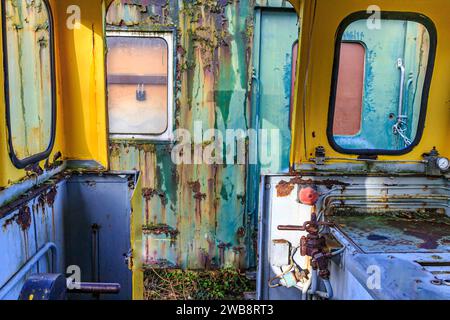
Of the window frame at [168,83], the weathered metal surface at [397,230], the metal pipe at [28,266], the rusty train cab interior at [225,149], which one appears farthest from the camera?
the window frame at [168,83]

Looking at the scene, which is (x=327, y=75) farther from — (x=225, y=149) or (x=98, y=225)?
(x=98, y=225)

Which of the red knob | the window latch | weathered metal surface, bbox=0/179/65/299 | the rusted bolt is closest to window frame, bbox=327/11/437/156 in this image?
the red knob

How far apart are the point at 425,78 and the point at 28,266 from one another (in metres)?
2.77

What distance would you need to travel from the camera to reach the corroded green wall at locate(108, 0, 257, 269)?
4016 millimetres

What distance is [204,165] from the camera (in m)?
4.20

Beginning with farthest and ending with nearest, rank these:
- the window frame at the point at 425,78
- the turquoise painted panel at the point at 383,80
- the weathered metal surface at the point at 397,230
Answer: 1. the turquoise painted panel at the point at 383,80
2. the window frame at the point at 425,78
3. the weathered metal surface at the point at 397,230

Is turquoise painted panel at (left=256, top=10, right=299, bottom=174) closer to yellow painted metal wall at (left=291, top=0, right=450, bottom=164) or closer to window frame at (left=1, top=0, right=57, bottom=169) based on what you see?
yellow painted metal wall at (left=291, top=0, right=450, bottom=164)

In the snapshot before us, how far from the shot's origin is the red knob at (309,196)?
8.51 feet

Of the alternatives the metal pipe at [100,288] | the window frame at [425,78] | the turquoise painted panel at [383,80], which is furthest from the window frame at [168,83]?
the metal pipe at [100,288]

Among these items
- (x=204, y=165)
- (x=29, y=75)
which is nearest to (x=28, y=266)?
(x=29, y=75)

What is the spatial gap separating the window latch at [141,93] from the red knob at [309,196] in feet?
7.14

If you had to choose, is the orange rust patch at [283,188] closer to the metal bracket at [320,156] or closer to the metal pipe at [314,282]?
the metal bracket at [320,156]

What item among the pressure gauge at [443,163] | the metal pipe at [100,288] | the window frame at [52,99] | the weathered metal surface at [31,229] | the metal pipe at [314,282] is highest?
the window frame at [52,99]

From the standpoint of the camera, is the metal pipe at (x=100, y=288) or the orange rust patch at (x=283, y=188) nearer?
the metal pipe at (x=100, y=288)
